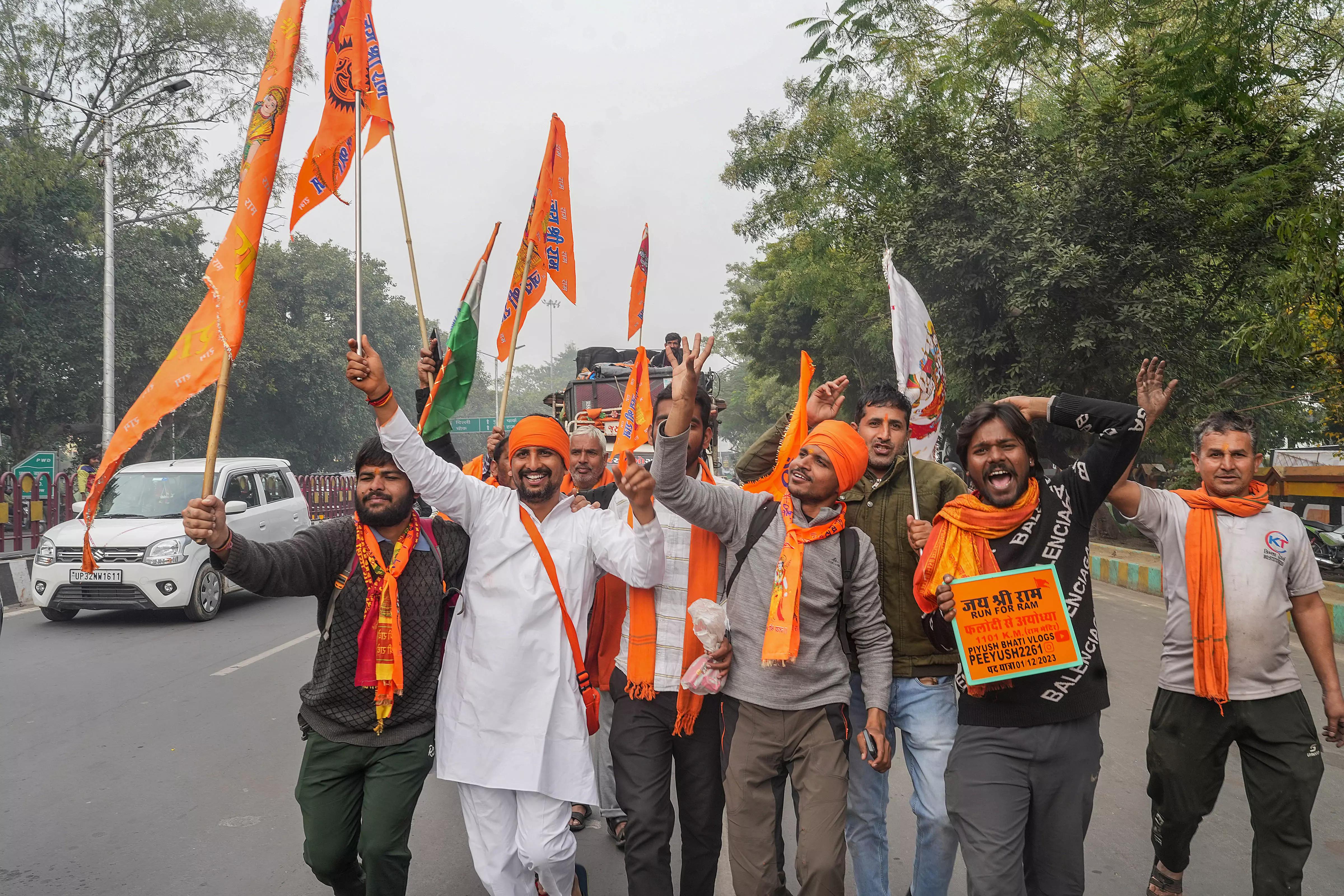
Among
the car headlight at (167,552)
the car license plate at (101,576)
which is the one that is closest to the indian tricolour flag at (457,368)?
the car headlight at (167,552)

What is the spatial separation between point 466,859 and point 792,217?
66.1 feet

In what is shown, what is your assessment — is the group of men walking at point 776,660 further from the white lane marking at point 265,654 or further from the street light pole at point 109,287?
the street light pole at point 109,287

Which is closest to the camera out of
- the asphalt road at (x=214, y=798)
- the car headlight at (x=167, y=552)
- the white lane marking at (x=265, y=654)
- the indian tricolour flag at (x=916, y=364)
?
the indian tricolour flag at (x=916, y=364)

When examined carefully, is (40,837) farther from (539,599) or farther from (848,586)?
(848,586)

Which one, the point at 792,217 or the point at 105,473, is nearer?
the point at 105,473

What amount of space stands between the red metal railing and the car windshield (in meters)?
10.4

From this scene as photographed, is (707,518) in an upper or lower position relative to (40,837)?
upper

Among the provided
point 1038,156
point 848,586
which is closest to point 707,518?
point 848,586

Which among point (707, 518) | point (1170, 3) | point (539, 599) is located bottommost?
point (539, 599)

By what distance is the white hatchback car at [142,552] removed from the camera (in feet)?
30.8

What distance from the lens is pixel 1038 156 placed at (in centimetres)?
1395

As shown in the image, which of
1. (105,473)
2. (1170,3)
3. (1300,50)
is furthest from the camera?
(1170,3)

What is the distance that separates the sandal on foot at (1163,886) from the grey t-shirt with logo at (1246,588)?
0.73m

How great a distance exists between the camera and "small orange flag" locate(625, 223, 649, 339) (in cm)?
674
